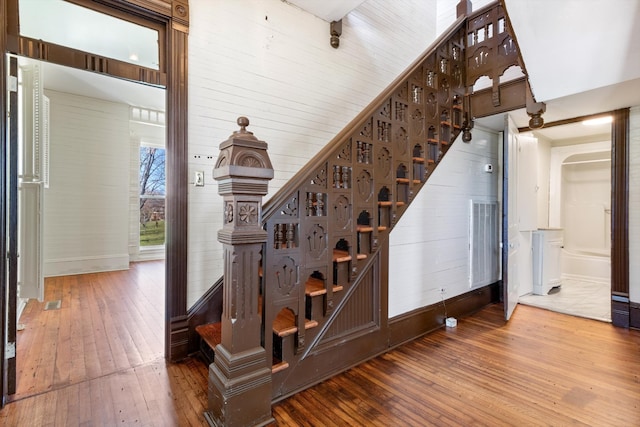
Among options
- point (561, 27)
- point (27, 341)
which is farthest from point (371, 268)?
point (27, 341)

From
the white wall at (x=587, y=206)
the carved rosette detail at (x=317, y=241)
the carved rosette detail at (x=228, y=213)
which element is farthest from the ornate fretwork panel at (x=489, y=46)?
the white wall at (x=587, y=206)

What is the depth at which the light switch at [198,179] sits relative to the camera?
2377 millimetres

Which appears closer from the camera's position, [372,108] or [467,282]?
[372,108]

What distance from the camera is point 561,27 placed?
1760mm

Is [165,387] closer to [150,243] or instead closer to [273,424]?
[273,424]

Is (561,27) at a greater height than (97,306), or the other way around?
(561,27)

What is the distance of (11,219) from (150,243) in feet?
16.3

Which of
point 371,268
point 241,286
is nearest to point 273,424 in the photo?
point 241,286

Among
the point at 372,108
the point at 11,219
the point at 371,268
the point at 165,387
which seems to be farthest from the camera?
the point at 371,268

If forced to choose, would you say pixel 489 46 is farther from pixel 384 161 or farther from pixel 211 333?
pixel 211 333

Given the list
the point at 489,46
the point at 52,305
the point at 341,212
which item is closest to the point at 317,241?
the point at 341,212

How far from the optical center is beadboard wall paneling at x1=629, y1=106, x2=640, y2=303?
3.18 metres

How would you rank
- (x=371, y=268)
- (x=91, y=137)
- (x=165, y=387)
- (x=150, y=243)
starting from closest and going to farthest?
(x=165, y=387) < (x=371, y=268) < (x=91, y=137) < (x=150, y=243)

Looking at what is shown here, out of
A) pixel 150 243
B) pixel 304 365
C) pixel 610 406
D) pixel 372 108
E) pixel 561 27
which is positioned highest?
pixel 561 27
